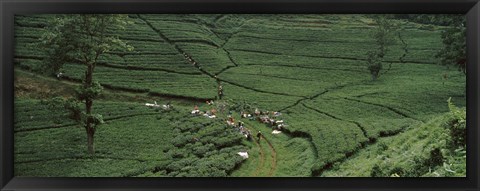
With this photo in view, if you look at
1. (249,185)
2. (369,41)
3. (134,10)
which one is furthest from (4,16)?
(369,41)

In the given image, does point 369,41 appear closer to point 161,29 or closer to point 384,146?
point 384,146

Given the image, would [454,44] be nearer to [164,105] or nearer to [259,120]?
[259,120]

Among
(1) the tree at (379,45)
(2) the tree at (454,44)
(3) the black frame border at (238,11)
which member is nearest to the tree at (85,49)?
(3) the black frame border at (238,11)

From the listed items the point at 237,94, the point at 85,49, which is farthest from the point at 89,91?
the point at 237,94

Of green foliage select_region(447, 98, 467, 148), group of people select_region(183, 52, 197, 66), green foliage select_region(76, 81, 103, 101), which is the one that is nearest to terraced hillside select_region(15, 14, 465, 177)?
group of people select_region(183, 52, 197, 66)

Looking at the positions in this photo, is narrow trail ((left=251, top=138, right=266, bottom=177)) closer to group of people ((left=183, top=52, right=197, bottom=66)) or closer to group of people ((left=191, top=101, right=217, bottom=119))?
group of people ((left=191, top=101, right=217, bottom=119))
